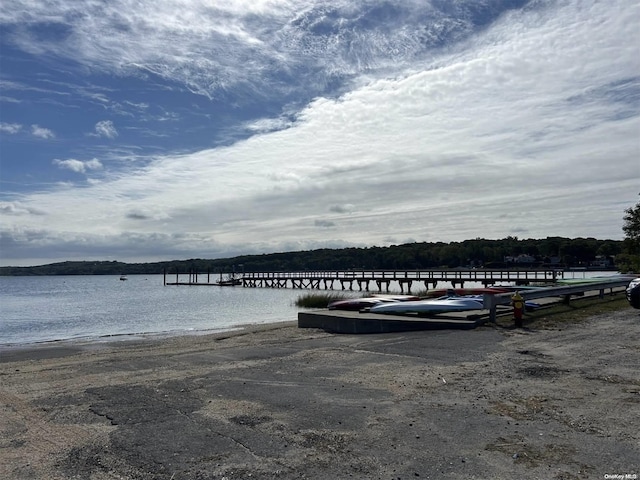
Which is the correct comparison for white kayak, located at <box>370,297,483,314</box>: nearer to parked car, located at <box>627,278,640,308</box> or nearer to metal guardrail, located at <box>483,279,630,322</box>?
metal guardrail, located at <box>483,279,630,322</box>

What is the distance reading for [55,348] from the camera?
19656mm

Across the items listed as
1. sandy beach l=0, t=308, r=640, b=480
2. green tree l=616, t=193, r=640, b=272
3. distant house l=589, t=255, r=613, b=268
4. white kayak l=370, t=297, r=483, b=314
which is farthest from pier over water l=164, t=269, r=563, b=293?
sandy beach l=0, t=308, r=640, b=480

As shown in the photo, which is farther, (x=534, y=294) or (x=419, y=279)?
(x=419, y=279)

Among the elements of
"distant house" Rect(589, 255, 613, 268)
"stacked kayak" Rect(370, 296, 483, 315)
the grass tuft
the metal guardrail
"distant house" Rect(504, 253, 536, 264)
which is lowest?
the grass tuft

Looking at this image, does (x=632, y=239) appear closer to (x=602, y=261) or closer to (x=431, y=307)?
(x=431, y=307)

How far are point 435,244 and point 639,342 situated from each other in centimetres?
14937

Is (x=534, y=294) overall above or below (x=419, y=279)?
below

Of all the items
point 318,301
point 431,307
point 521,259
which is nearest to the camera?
point 431,307

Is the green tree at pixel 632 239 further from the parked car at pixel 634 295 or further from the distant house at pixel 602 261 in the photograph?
the distant house at pixel 602 261

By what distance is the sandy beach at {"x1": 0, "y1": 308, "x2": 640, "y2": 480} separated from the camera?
17.3 ft

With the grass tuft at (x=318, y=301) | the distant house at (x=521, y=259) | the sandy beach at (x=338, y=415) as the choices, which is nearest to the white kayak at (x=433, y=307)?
the sandy beach at (x=338, y=415)

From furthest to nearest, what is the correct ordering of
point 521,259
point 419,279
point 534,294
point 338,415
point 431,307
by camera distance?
1. point 521,259
2. point 419,279
3. point 534,294
4. point 431,307
5. point 338,415

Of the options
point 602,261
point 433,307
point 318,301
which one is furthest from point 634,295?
point 602,261

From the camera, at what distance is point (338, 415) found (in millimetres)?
6969
